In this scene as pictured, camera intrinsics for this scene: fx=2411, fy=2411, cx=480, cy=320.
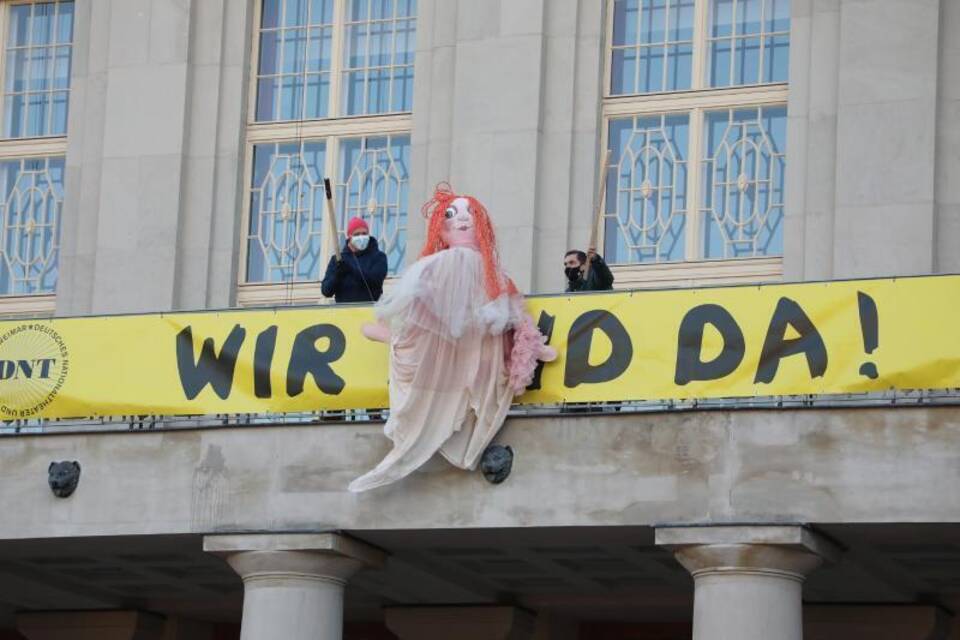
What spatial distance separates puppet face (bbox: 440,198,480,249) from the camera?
76.1ft

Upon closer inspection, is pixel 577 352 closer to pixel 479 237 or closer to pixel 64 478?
pixel 479 237

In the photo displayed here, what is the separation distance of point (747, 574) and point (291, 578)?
14.3 feet

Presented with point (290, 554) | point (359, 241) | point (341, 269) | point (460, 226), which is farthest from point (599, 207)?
point (290, 554)

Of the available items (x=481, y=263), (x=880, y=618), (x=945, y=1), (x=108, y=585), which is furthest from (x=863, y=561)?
(x=108, y=585)

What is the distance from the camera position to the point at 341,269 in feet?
79.2

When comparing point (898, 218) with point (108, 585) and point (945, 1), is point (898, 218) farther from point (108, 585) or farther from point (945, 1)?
point (108, 585)

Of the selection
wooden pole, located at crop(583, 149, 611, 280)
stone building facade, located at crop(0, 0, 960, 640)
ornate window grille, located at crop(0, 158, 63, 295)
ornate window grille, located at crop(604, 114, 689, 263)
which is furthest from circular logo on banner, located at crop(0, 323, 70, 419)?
ornate window grille, located at crop(604, 114, 689, 263)

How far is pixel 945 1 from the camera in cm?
2627

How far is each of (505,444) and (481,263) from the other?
73.3 inches

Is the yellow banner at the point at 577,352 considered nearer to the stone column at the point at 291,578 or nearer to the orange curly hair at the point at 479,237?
the orange curly hair at the point at 479,237

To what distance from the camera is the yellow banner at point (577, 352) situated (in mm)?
21328

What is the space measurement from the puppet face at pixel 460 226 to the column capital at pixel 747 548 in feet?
11.7

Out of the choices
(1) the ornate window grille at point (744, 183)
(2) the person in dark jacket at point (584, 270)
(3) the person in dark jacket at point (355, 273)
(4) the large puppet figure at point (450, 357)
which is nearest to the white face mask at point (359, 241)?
(3) the person in dark jacket at point (355, 273)

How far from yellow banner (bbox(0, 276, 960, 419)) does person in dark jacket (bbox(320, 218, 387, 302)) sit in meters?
0.80
